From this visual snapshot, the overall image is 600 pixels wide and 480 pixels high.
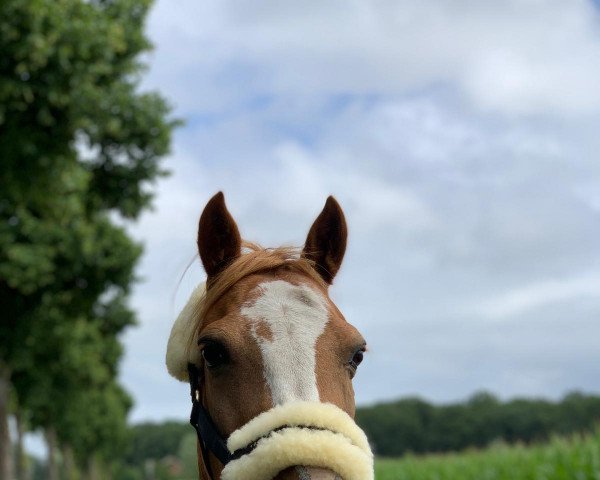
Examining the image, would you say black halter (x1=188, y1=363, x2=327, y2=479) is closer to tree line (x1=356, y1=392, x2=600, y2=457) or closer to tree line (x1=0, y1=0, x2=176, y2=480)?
tree line (x1=0, y1=0, x2=176, y2=480)

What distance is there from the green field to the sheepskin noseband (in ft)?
30.8

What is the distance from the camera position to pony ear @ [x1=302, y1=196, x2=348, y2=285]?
343 centimetres

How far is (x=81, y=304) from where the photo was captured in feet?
67.3

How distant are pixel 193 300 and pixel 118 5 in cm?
1346

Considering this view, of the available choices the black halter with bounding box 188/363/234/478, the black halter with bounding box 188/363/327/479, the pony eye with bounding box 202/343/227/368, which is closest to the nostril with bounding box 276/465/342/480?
the black halter with bounding box 188/363/327/479

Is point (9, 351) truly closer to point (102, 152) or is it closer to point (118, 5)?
point (102, 152)

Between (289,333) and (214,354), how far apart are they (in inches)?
11.0

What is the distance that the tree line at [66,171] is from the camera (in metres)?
12.0

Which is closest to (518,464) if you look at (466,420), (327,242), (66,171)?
(66,171)

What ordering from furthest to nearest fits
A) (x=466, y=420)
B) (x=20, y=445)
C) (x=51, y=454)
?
(x=466, y=420)
(x=51, y=454)
(x=20, y=445)

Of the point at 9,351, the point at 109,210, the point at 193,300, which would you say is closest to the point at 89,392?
the point at 9,351

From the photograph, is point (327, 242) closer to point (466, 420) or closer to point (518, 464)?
point (518, 464)

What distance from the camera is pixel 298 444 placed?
2.63 m

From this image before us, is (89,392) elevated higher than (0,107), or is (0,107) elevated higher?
(89,392)
